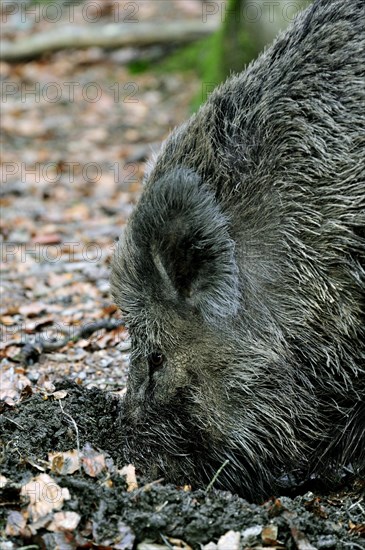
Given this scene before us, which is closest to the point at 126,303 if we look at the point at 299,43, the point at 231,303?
the point at 231,303

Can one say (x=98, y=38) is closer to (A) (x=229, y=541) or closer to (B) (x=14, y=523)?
(B) (x=14, y=523)

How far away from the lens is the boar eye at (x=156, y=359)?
478 centimetres

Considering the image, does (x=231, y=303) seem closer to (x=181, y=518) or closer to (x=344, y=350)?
(x=344, y=350)

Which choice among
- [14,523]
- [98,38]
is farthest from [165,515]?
[98,38]

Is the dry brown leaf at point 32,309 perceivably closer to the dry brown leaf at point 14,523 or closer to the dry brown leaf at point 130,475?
the dry brown leaf at point 130,475

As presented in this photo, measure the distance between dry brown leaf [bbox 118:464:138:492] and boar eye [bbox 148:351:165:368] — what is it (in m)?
0.58

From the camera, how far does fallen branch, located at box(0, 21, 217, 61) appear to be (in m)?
15.8

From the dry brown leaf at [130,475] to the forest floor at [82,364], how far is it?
0.05 ft

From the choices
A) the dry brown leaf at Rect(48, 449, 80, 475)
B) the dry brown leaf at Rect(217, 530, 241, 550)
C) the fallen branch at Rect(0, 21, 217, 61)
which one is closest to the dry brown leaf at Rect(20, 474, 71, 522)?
the dry brown leaf at Rect(48, 449, 80, 475)

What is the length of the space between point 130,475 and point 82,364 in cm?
197

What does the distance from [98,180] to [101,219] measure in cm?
174

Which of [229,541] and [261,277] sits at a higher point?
[261,277]

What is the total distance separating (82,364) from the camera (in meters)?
6.19

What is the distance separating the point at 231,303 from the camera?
450 centimetres
